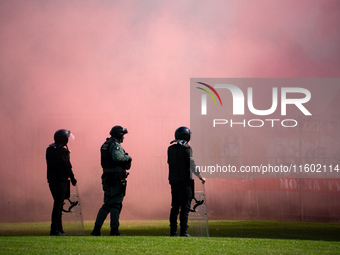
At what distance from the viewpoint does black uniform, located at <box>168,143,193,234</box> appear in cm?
520

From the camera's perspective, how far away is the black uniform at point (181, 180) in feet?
17.1

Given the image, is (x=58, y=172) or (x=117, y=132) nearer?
(x=117, y=132)

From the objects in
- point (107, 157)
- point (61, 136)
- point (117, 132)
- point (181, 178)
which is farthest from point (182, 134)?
point (61, 136)

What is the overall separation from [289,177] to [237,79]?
2.80m

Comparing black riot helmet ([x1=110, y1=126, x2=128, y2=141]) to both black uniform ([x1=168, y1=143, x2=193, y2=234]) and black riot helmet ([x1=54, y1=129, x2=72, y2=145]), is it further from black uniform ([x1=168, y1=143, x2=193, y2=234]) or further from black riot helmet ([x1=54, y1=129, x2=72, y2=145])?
black riot helmet ([x1=54, y1=129, x2=72, y2=145])

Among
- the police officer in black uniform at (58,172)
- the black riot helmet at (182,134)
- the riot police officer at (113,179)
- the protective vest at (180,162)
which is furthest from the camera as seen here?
the police officer in black uniform at (58,172)

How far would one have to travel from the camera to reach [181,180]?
5.25 meters

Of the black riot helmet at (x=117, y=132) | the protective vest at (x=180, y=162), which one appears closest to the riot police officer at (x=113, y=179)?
the black riot helmet at (x=117, y=132)

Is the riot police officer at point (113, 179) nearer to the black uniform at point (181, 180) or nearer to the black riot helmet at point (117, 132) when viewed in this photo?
the black riot helmet at point (117, 132)

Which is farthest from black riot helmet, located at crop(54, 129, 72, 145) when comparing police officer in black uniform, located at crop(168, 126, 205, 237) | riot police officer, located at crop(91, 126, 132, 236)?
police officer in black uniform, located at crop(168, 126, 205, 237)

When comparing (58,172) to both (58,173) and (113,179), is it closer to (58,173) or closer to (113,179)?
(58,173)

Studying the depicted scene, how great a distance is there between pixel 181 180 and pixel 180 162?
0.79 feet

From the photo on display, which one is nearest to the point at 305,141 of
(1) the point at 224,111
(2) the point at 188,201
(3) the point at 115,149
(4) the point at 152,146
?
(1) the point at 224,111

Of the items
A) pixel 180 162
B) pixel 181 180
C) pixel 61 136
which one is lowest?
pixel 181 180
